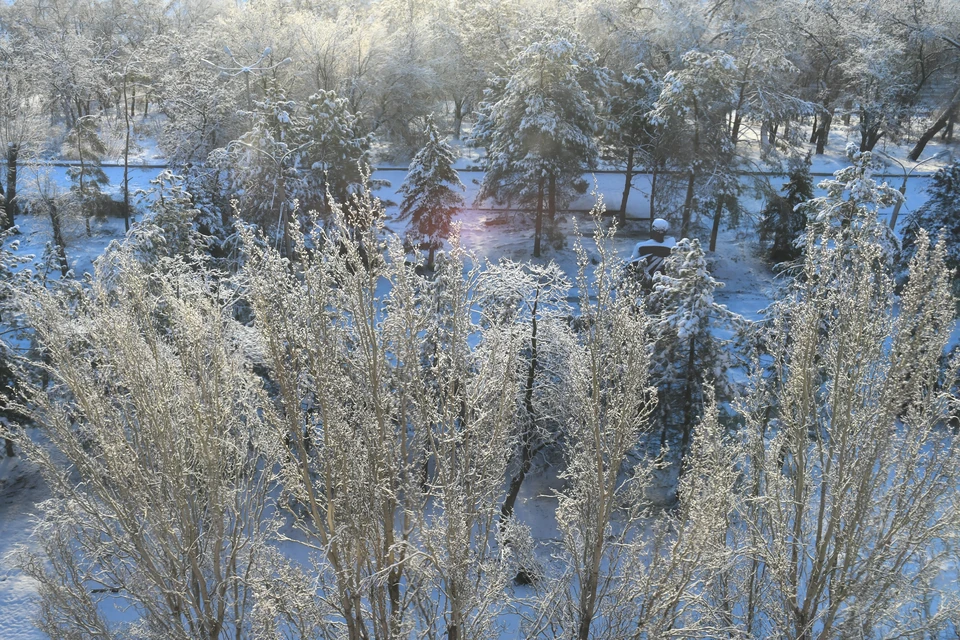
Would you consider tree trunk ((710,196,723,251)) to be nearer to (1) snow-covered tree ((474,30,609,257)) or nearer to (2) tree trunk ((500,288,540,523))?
(1) snow-covered tree ((474,30,609,257))

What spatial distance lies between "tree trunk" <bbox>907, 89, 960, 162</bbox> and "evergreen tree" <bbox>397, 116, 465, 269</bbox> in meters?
23.9

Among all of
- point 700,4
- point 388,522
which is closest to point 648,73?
point 700,4

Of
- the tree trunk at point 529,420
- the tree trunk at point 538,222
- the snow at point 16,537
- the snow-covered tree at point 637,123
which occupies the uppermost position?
the snow-covered tree at point 637,123

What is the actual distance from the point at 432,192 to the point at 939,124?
25.2m

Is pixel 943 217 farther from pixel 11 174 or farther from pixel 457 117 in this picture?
pixel 11 174

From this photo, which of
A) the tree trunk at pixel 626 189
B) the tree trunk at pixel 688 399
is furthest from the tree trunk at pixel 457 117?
the tree trunk at pixel 688 399

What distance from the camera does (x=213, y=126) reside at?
27.9 metres

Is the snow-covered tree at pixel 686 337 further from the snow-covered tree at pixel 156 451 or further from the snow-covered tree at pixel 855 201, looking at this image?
the snow-covered tree at pixel 156 451

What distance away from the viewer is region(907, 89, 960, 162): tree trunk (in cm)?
3266

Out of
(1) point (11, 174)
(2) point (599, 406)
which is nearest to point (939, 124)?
(2) point (599, 406)

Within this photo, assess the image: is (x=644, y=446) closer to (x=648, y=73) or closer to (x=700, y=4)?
(x=648, y=73)

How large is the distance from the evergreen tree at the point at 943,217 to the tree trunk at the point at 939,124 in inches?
460

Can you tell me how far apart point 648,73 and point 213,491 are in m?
25.1

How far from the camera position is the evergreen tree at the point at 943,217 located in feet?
72.6
